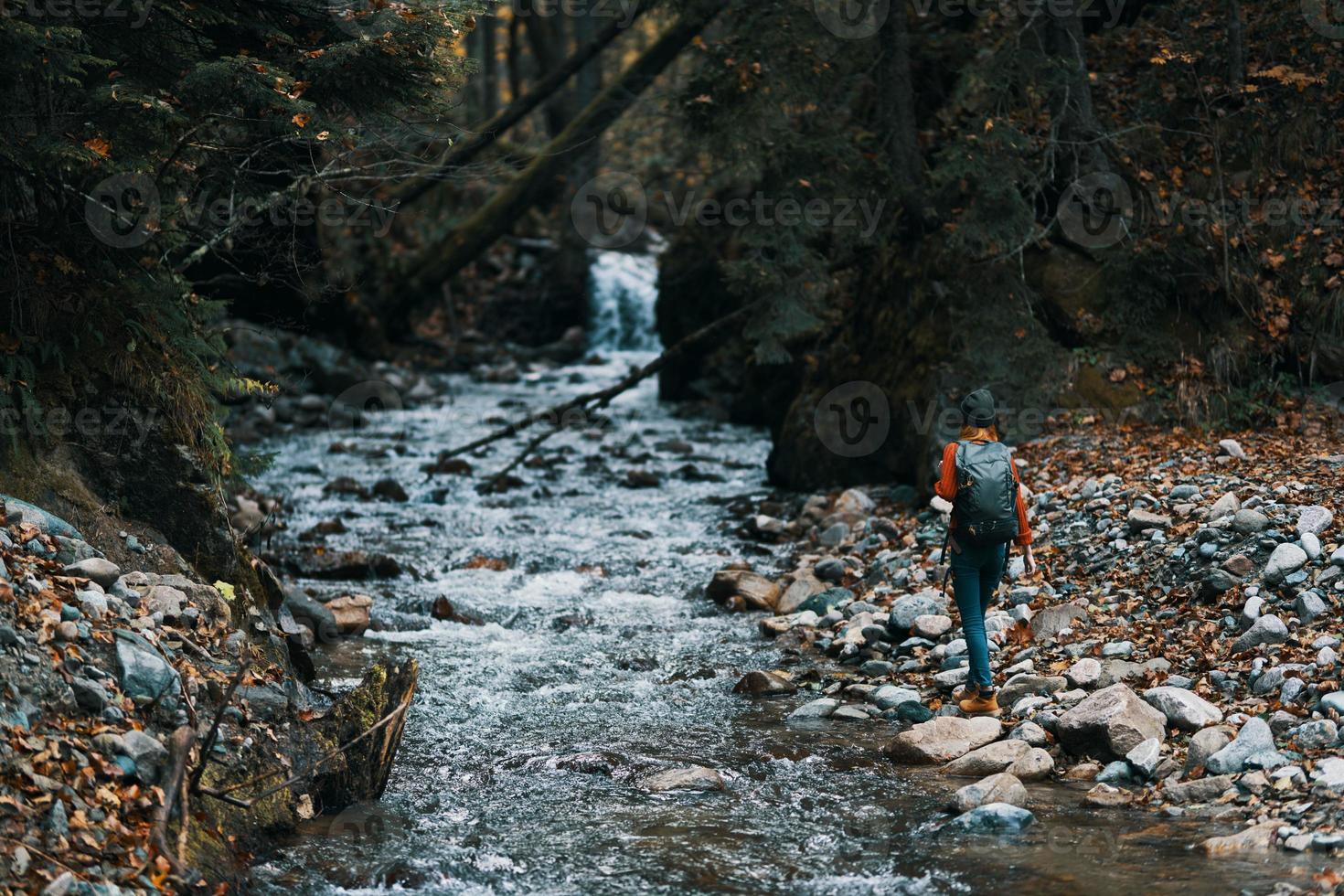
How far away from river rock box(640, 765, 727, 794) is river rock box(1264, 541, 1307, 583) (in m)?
3.64

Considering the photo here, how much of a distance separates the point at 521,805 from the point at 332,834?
3.17 feet

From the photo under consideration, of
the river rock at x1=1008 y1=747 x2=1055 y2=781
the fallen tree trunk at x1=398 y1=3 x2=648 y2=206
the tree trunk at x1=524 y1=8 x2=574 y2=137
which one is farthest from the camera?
the tree trunk at x1=524 y1=8 x2=574 y2=137

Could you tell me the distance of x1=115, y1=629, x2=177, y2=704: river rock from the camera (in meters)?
4.87

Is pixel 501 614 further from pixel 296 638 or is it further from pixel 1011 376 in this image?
pixel 1011 376

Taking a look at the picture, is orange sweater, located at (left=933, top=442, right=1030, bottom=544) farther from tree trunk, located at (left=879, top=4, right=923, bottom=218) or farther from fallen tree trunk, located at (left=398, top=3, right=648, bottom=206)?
fallen tree trunk, located at (left=398, top=3, right=648, bottom=206)

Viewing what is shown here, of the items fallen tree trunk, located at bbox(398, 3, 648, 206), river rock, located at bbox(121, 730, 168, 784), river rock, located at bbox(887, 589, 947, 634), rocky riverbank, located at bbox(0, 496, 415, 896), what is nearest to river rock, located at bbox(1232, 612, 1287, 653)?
river rock, located at bbox(887, 589, 947, 634)

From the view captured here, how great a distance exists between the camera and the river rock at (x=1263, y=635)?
640cm

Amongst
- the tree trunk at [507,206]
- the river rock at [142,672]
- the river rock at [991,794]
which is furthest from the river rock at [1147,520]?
the tree trunk at [507,206]

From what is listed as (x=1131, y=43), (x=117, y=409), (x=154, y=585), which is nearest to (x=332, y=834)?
(x=154, y=585)

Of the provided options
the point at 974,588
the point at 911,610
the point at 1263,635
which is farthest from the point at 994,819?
the point at 911,610

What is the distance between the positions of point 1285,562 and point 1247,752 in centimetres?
179

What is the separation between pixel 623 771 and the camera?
620 centimetres

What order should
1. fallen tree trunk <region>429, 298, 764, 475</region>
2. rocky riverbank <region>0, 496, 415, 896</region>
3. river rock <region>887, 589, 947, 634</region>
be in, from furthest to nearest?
fallen tree trunk <region>429, 298, 764, 475</region>
river rock <region>887, 589, 947, 634</region>
rocky riverbank <region>0, 496, 415, 896</region>

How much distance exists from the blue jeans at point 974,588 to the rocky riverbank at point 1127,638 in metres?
0.34
